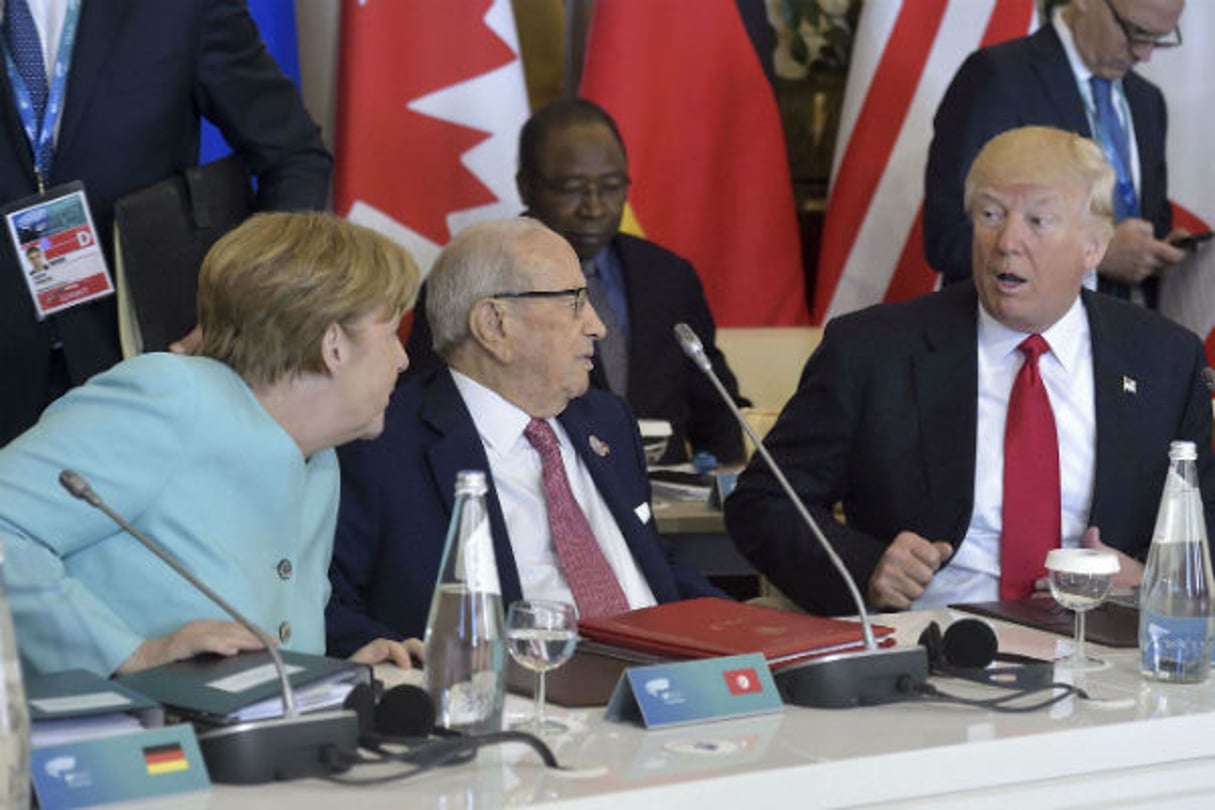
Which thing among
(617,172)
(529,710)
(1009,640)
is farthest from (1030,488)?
(617,172)

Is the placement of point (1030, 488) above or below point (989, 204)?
below

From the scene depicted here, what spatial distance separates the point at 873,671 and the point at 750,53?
3.72m

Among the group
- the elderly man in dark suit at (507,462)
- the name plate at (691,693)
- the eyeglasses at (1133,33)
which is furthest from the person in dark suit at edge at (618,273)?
the name plate at (691,693)

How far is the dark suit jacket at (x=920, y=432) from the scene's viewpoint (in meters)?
3.50

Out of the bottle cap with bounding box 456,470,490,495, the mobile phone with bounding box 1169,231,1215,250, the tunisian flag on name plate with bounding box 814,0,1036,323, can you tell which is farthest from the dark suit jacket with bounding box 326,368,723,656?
the tunisian flag on name plate with bounding box 814,0,1036,323

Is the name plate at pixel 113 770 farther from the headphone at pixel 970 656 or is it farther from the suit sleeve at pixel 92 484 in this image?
the headphone at pixel 970 656

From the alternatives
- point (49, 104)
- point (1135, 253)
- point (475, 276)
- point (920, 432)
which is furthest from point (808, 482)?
point (1135, 253)

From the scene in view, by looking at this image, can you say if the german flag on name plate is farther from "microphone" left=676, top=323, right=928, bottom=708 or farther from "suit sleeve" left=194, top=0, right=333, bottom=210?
"suit sleeve" left=194, top=0, right=333, bottom=210

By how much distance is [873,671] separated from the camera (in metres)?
2.30

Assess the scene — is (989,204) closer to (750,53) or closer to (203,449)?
(203,449)

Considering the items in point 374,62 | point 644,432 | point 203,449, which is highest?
point 374,62

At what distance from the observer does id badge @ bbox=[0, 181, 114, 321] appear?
355 centimetres

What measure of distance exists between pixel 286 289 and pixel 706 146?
11.1 feet

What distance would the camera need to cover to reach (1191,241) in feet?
17.6
